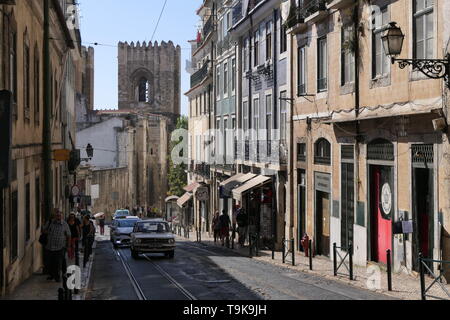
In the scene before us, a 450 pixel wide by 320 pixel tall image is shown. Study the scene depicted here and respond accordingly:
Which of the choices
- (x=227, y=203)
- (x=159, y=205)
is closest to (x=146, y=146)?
(x=159, y=205)

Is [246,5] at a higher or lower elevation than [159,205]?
higher

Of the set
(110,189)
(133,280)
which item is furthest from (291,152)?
(110,189)

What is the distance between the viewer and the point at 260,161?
101 ft

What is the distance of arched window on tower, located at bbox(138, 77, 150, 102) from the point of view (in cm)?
10981

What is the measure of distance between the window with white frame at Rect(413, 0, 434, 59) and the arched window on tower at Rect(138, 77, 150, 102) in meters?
94.2

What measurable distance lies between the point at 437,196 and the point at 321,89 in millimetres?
8474

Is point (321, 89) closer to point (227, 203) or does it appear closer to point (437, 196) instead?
point (437, 196)

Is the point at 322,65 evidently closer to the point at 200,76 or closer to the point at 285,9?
the point at 285,9

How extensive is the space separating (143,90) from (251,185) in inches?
3286

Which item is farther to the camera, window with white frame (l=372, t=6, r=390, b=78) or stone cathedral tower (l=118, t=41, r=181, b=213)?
stone cathedral tower (l=118, t=41, r=181, b=213)

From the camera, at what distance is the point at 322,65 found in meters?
23.7

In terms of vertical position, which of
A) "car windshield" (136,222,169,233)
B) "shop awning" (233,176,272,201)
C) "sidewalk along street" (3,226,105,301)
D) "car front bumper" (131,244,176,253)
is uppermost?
"shop awning" (233,176,272,201)

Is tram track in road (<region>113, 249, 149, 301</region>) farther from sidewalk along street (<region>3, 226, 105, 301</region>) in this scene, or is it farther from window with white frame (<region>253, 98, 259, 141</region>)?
window with white frame (<region>253, 98, 259, 141</region>)

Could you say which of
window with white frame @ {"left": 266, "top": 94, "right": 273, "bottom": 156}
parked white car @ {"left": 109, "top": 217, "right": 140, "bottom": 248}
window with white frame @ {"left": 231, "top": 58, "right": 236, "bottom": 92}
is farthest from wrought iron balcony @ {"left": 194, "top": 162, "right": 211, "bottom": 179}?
window with white frame @ {"left": 266, "top": 94, "right": 273, "bottom": 156}
